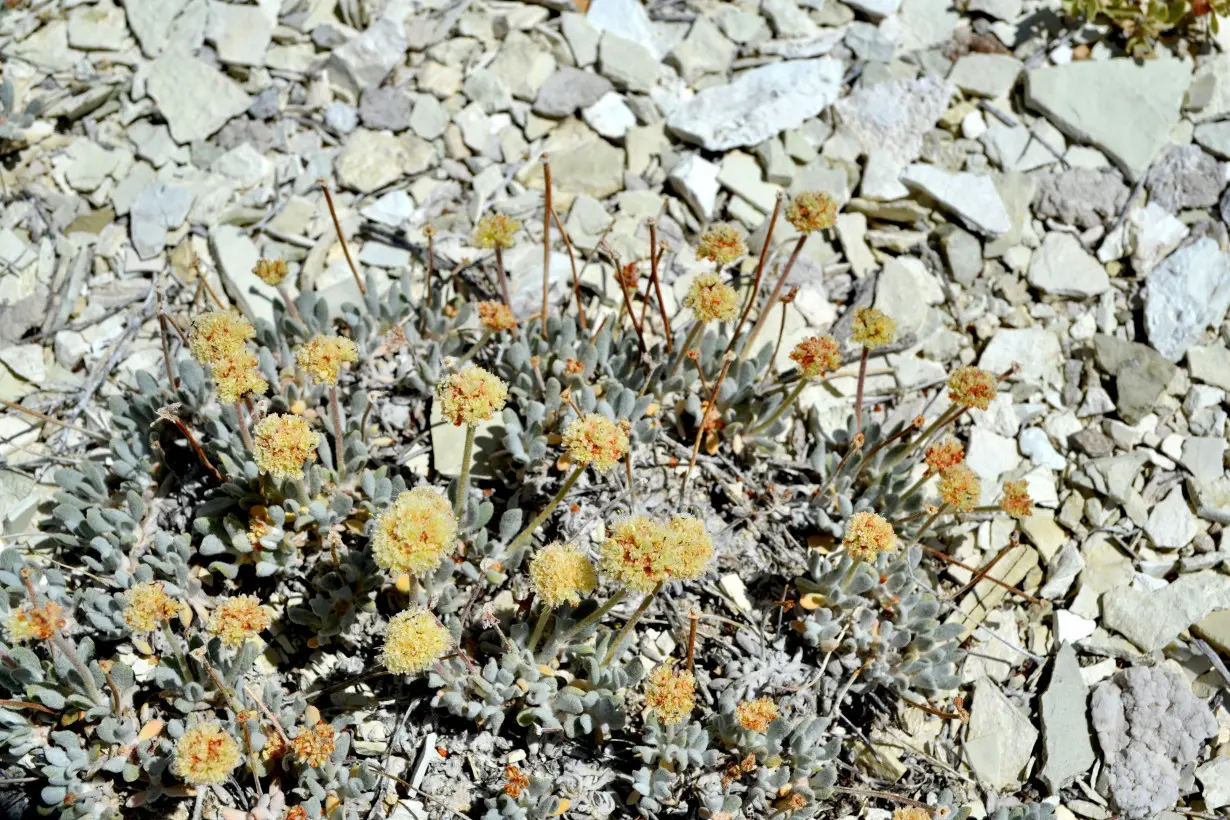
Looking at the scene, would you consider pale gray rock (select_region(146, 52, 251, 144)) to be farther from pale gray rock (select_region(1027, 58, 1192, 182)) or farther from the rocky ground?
pale gray rock (select_region(1027, 58, 1192, 182))

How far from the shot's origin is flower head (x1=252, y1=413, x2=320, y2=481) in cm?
364

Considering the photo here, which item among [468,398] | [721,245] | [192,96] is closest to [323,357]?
[468,398]

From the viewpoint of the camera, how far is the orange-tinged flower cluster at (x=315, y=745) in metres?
3.55

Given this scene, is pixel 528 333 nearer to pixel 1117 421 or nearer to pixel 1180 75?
pixel 1117 421

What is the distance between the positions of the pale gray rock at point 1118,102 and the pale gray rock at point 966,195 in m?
0.79

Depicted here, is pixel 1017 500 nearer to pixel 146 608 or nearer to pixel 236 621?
pixel 236 621

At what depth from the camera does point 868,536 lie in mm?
3906

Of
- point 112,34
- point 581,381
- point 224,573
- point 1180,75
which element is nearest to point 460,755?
point 224,573

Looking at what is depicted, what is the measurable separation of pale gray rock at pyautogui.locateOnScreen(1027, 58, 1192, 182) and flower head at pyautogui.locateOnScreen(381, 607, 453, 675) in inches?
205

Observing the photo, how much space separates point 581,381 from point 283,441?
1.54 metres

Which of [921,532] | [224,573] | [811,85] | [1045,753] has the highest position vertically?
[811,85]

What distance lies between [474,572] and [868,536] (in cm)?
172

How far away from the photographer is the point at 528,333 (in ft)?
16.4

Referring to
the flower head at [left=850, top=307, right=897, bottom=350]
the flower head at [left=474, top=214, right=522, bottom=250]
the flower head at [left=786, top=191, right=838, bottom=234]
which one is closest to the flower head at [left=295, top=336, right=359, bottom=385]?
the flower head at [left=474, top=214, right=522, bottom=250]
